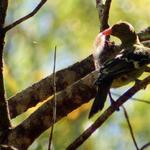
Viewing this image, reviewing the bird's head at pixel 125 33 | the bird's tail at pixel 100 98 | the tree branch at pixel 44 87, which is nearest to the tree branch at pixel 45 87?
the tree branch at pixel 44 87

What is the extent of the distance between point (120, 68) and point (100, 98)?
0.79ft

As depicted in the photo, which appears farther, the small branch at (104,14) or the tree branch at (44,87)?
the tree branch at (44,87)

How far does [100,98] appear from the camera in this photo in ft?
8.64

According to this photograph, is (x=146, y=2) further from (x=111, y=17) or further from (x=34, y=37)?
(x=34, y=37)

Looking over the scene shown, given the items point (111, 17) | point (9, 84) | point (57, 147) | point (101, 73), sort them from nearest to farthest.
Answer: point (101, 73)
point (57, 147)
point (9, 84)
point (111, 17)

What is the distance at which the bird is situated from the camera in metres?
2.64

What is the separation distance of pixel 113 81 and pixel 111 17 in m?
2.41

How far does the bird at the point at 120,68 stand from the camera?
2.64 meters

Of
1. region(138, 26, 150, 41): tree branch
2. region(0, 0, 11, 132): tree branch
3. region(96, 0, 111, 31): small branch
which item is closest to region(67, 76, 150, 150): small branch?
region(0, 0, 11, 132): tree branch

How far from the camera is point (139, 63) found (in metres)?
2.91

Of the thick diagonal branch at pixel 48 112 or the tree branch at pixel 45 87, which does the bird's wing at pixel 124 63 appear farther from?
the tree branch at pixel 45 87

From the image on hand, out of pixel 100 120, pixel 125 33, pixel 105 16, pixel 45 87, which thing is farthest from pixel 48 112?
pixel 100 120

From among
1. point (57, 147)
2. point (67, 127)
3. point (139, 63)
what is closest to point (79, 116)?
point (67, 127)

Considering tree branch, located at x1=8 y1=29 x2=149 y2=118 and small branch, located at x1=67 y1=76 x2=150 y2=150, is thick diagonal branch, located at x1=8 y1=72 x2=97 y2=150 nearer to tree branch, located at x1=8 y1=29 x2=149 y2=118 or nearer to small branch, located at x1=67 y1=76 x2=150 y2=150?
tree branch, located at x1=8 y1=29 x2=149 y2=118
